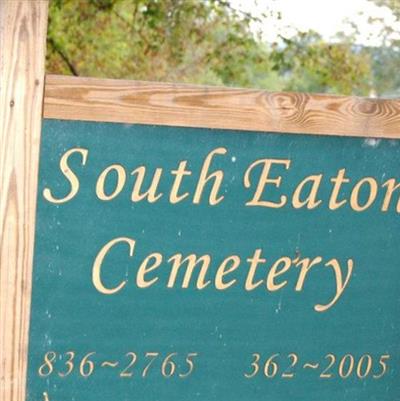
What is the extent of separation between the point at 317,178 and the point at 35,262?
2.70ft

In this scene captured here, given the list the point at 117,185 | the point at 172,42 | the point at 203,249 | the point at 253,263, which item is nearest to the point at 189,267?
the point at 203,249

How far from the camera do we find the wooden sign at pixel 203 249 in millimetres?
2758

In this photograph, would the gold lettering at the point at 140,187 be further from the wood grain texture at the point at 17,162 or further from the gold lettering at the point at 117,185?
the wood grain texture at the point at 17,162

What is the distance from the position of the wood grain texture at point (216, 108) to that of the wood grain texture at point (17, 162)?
2.5 inches

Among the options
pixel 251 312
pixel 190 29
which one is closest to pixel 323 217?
pixel 251 312

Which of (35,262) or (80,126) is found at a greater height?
(80,126)

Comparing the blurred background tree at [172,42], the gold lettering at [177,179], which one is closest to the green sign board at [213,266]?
the gold lettering at [177,179]

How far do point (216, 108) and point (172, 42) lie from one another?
21.7 feet

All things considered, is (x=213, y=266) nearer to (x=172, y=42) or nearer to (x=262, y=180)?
(x=262, y=180)

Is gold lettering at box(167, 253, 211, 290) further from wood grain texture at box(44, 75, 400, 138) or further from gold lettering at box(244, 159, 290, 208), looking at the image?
wood grain texture at box(44, 75, 400, 138)

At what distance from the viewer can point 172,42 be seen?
9.34m

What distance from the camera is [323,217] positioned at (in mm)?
2994

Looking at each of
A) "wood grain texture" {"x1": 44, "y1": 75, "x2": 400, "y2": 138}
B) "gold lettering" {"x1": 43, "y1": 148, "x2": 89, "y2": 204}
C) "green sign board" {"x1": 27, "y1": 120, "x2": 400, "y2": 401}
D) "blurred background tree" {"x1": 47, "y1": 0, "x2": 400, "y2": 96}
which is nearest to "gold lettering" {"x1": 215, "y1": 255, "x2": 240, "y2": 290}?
"green sign board" {"x1": 27, "y1": 120, "x2": 400, "y2": 401}

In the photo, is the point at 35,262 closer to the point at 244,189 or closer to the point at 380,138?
the point at 244,189
